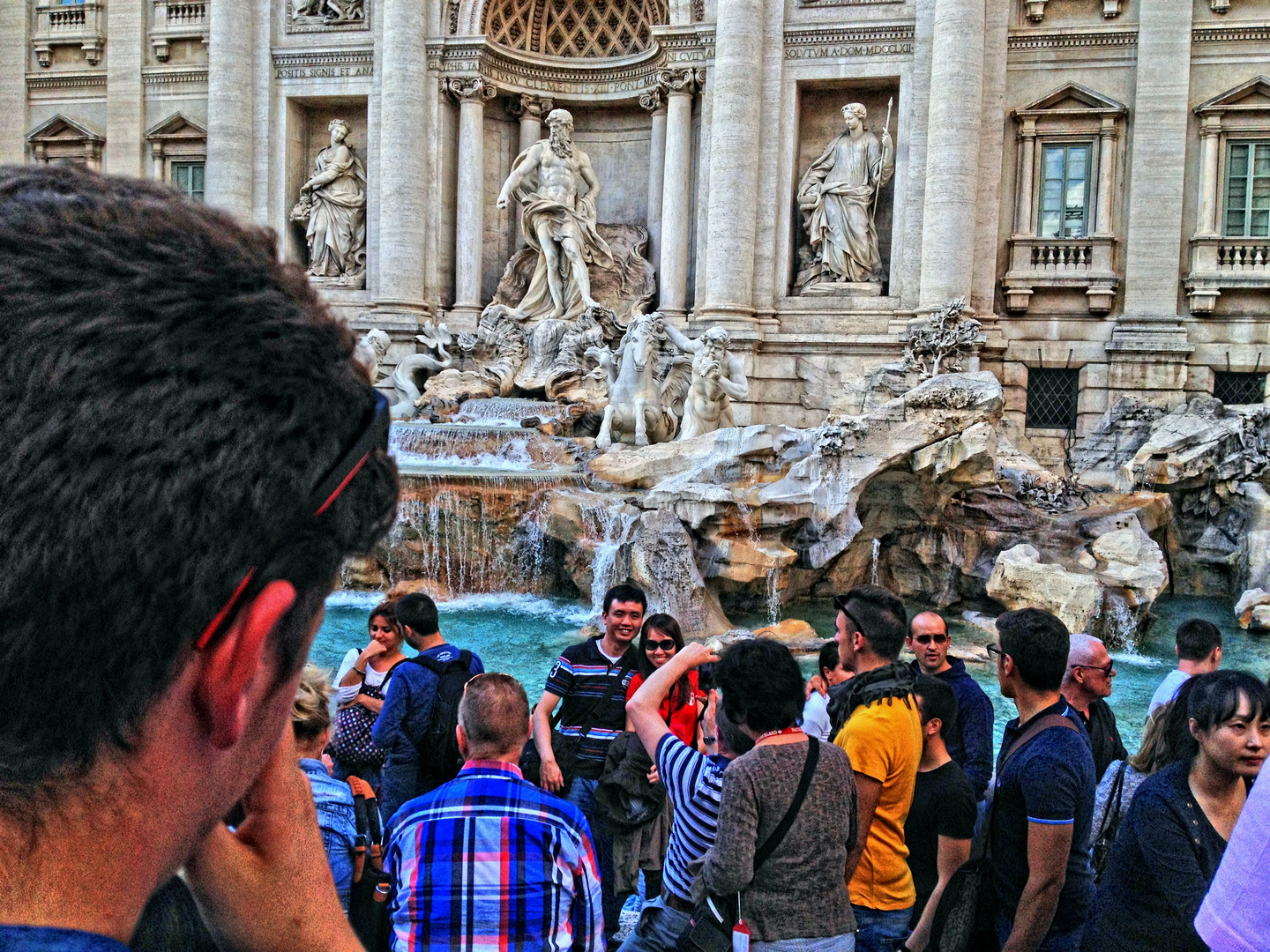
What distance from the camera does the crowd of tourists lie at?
0.56m

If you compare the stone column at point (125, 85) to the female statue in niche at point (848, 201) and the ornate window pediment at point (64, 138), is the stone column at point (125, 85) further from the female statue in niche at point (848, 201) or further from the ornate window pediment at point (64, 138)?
the female statue in niche at point (848, 201)

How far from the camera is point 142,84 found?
1812cm

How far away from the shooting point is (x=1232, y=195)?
14742 mm

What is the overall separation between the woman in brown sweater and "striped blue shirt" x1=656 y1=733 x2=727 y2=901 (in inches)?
4.3

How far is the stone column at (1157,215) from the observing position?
1452 cm

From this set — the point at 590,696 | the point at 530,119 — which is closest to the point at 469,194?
the point at 530,119

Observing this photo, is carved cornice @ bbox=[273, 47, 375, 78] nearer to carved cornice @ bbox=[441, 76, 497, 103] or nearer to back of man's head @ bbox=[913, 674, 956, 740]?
carved cornice @ bbox=[441, 76, 497, 103]

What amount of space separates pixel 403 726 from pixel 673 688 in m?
0.94

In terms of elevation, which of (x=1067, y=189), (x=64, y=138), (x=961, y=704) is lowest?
(x=961, y=704)

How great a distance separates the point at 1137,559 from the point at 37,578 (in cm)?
1116

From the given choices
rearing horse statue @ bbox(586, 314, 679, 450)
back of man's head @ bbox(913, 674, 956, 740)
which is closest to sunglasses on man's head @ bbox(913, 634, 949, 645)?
back of man's head @ bbox(913, 674, 956, 740)

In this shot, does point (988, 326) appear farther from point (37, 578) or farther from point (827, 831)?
point (37, 578)

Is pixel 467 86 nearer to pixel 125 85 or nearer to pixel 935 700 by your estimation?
pixel 125 85

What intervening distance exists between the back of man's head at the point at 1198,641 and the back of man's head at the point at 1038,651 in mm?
1652
